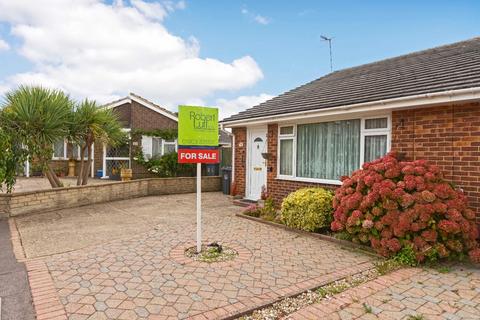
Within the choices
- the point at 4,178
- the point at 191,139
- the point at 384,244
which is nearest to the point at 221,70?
the point at 4,178

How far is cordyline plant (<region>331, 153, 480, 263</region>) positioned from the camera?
4.73 meters

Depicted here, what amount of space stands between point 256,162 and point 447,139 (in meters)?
5.71

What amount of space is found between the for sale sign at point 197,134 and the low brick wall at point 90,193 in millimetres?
5875

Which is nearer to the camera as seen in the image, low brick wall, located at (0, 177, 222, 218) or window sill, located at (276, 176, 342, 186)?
window sill, located at (276, 176, 342, 186)

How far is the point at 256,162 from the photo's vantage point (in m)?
10.4

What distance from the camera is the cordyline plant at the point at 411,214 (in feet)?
15.5

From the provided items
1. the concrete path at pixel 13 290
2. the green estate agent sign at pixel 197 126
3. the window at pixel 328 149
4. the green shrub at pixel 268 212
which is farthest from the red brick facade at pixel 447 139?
the concrete path at pixel 13 290

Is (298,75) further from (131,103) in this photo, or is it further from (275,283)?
(275,283)

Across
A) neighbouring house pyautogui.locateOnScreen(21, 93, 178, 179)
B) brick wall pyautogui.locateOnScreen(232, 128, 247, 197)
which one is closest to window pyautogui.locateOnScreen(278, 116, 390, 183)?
brick wall pyautogui.locateOnScreen(232, 128, 247, 197)

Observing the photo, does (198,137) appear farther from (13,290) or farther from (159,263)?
(13,290)

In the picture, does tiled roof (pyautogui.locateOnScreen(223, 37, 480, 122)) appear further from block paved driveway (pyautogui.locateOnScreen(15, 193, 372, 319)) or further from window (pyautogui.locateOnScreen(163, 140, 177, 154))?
window (pyautogui.locateOnScreen(163, 140, 177, 154))

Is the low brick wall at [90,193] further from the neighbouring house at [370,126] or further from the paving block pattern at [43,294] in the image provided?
the paving block pattern at [43,294]

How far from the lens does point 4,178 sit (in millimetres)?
8086

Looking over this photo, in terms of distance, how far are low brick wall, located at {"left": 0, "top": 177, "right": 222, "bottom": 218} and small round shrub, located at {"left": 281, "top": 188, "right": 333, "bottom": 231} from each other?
665 centimetres
